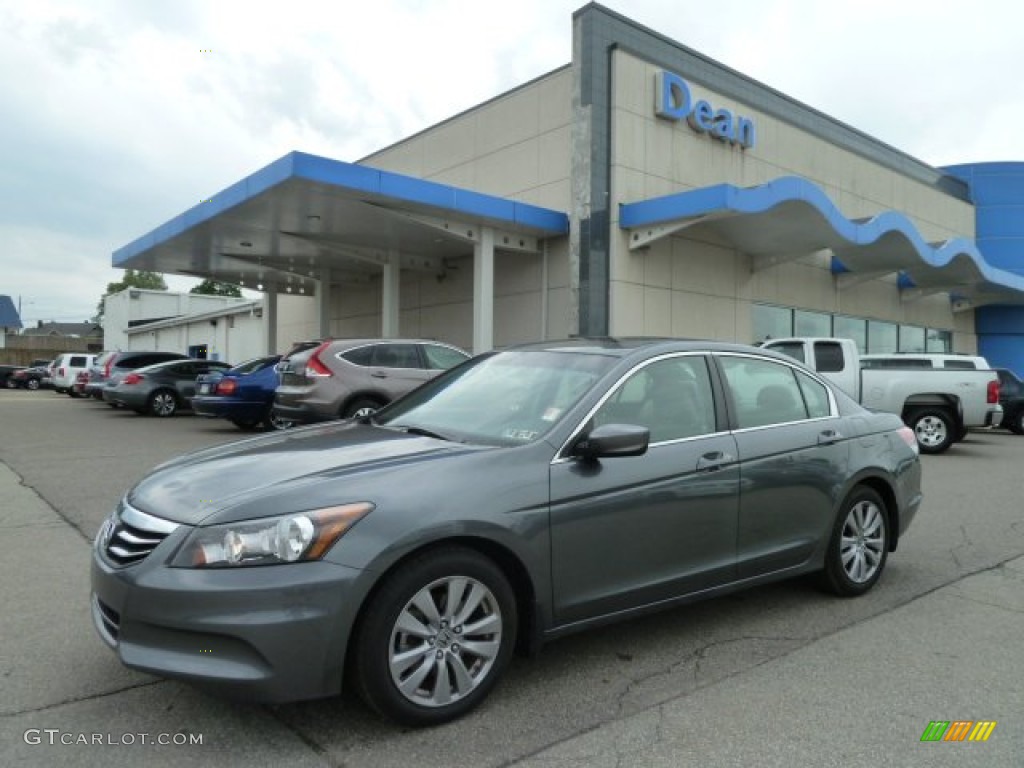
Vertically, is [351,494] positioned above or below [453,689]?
above

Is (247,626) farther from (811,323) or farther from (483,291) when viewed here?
(811,323)

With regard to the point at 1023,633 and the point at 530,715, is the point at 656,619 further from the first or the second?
the point at 1023,633

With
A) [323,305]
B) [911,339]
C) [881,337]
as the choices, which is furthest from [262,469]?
[911,339]

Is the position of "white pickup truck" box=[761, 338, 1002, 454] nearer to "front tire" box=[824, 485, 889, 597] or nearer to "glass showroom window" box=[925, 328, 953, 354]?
"front tire" box=[824, 485, 889, 597]

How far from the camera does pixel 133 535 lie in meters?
3.05

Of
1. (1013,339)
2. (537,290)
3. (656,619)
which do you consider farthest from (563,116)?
(1013,339)

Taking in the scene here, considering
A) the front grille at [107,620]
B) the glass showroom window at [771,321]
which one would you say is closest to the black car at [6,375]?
the glass showroom window at [771,321]

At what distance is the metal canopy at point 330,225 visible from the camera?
14.9 metres

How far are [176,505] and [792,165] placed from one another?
22.2 meters

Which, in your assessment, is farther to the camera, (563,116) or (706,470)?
(563,116)

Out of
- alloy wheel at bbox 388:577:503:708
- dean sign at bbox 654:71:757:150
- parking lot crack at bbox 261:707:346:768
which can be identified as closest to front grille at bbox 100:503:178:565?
parking lot crack at bbox 261:707:346:768

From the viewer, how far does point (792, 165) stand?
2214 cm

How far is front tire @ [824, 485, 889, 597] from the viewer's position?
4.75m

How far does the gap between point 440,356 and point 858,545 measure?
8.66m
